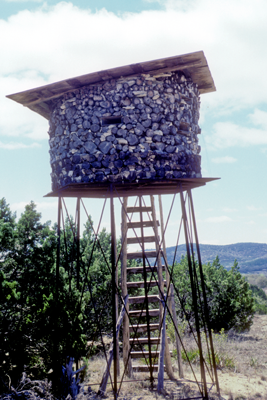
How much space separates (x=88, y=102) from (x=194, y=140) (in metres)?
3.00

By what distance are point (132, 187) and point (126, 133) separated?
1364 mm

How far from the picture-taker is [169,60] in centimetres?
743

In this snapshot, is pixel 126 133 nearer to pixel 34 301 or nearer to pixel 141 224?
pixel 141 224

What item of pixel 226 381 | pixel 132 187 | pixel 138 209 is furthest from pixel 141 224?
pixel 226 381

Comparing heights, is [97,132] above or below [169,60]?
below

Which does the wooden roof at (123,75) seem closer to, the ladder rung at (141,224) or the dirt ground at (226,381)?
the ladder rung at (141,224)

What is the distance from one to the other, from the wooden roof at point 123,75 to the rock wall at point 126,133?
0.19m

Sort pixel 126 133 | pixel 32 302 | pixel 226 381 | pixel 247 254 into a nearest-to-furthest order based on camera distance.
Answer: pixel 126 133, pixel 32 302, pixel 226 381, pixel 247 254

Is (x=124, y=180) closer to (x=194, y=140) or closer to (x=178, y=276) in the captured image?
(x=194, y=140)

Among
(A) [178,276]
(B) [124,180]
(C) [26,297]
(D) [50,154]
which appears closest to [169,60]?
(B) [124,180]

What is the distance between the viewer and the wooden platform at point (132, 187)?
7.59 m

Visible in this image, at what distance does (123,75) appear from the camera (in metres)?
7.81

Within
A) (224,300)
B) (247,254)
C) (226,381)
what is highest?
(247,254)

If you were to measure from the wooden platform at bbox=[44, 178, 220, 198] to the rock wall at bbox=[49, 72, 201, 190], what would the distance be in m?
0.15
